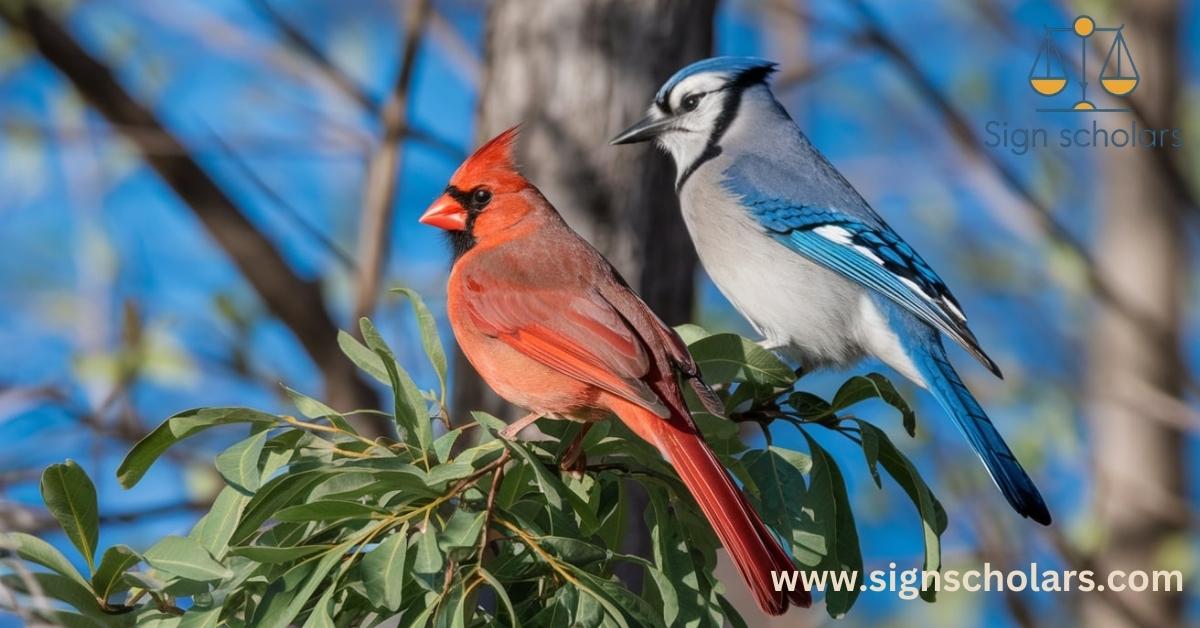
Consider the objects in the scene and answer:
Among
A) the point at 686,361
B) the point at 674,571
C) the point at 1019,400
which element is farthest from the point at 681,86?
the point at 1019,400

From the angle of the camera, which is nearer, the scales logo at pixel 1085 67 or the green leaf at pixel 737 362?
the green leaf at pixel 737 362

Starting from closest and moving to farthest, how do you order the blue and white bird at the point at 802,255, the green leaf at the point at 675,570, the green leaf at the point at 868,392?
1. the green leaf at the point at 675,570
2. the green leaf at the point at 868,392
3. the blue and white bird at the point at 802,255

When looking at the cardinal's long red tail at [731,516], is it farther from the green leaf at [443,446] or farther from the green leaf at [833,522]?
the green leaf at [443,446]

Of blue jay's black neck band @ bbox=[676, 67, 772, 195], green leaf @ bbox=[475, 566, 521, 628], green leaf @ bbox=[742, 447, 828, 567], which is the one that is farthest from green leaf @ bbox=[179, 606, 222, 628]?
blue jay's black neck band @ bbox=[676, 67, 772, 195]

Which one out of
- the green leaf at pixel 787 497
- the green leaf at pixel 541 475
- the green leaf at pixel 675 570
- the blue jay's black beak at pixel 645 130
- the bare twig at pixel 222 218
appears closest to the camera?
the green leaf at pixel 541 475

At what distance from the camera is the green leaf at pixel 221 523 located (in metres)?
1.90

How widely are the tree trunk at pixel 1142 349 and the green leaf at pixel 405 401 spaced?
3821 mm

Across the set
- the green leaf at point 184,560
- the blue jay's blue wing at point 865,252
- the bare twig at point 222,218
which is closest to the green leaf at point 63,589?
the green leaf at point 184,560

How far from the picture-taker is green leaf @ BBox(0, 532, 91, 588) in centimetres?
189

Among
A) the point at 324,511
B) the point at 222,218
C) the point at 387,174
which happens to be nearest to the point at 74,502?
the point at 324,511

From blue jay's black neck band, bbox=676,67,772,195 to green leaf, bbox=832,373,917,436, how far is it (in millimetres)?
1471

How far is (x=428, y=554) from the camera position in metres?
1.74

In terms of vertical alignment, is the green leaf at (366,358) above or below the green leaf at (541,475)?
above

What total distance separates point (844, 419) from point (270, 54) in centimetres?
421
